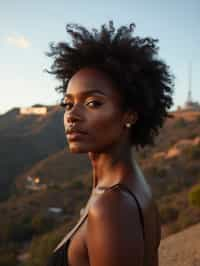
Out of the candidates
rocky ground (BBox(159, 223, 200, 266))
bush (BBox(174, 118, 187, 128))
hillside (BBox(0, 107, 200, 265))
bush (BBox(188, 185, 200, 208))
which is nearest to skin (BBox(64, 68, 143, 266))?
hillside (BBox(0, 107, 200, 265))

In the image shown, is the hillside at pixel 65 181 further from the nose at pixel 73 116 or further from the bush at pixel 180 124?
the nose at pixel 73 116

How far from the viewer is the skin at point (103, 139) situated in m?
1.32

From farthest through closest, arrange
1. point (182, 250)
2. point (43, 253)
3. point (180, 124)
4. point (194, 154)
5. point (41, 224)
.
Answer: point (180, 124) < point (194, 154) < point (41, 224) < point (43, 253) < point (182, 250)

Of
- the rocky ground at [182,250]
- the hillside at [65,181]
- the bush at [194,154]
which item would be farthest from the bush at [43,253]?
the bush at [194,154]

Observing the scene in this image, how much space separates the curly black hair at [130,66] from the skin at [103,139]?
8 centimetres

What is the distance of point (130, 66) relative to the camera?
1.75 metres

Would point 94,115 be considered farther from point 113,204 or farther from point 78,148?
point 113,204

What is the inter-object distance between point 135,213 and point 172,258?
8587 mm

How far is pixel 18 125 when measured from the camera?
76562 millimetres

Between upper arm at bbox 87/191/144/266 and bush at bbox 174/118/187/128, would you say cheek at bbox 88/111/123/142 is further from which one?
bush at bbox 174/118/187/128

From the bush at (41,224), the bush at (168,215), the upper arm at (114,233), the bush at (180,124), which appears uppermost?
the bush at (180,124)

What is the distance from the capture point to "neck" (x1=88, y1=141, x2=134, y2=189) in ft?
5.38

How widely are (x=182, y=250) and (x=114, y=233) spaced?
30.0 feet

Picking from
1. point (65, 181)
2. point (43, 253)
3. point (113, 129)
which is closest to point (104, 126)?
point (113, 129)
